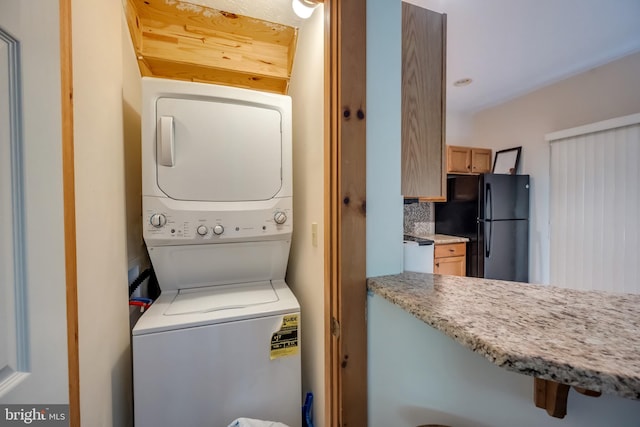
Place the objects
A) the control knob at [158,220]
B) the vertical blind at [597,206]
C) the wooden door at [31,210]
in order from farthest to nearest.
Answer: the vertical blind at [597,206] < the control knob at [158,220] < the wooden door at [31,210]

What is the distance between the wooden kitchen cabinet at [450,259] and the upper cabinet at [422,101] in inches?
85.1

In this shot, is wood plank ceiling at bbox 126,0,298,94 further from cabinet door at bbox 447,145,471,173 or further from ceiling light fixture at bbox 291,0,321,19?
cabinet door at bbox 447,145,471,173

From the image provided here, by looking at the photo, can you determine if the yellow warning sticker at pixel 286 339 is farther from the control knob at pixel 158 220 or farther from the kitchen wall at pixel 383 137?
the control knob at pixel 158 220

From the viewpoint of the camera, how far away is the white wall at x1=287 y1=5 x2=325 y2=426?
1.04 m

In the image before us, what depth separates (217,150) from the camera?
1203mm

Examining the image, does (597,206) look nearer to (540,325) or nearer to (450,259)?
(450,259)

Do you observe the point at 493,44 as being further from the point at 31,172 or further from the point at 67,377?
the point at 67,377

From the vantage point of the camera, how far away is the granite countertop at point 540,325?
1.18 feet

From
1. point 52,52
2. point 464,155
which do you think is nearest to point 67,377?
point 52,52

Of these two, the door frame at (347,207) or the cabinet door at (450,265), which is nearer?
the door frame at (347,207)

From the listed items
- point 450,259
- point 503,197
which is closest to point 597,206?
point 503,197

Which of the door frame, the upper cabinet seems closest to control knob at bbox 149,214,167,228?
the door frame

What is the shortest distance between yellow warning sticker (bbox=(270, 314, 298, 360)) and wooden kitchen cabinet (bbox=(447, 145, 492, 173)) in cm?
288

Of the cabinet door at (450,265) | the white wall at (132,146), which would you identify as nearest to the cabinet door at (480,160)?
the cabinet door at (450,265)
